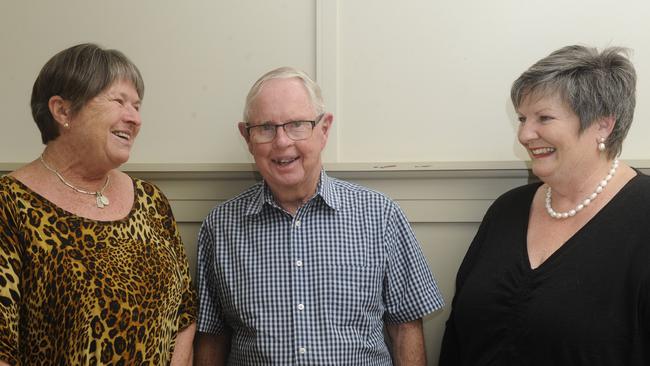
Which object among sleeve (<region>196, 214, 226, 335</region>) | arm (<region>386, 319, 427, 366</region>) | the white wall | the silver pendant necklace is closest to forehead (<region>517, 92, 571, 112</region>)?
the white wall

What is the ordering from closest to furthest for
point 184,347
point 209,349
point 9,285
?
point 9,285 → point 184,347 → point 209,349

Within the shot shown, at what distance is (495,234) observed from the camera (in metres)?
1.88

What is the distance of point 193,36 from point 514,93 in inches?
43.7

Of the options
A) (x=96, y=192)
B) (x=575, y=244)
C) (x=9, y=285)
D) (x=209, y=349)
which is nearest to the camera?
(x=9, y=285)

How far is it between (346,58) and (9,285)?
1.22 metres

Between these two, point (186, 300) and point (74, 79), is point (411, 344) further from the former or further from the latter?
point (74, 79)

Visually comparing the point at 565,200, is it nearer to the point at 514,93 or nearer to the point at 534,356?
the point at 514,93

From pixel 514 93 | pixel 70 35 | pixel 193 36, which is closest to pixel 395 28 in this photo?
pixel 514 93

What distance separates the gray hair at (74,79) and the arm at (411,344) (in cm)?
114

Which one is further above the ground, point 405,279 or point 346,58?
point 346,58

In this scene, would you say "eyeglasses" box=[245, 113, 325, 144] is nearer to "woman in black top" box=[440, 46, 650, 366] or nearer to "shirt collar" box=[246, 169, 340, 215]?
"shirt collar" box=[246, 169, 340, 215]

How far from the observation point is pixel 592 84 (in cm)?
164

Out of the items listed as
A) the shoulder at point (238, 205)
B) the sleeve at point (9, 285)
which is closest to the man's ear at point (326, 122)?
the shoulder at point (238, 205)

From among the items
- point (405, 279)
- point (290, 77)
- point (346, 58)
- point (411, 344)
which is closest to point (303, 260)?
point (405, 279)
